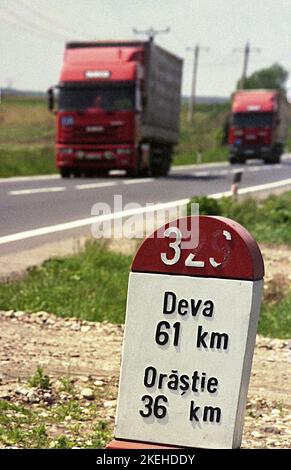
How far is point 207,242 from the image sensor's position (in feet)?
15.4

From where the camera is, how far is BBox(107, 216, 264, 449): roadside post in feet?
15.4

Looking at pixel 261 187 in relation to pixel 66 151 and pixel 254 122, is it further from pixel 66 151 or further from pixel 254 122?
pixel 254 122

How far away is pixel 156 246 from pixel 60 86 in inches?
1045

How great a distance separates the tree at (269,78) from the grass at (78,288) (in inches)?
5091

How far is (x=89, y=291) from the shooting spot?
10.8 meters

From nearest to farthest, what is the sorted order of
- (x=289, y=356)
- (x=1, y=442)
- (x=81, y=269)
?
(x=1, y=442) → (x=289, y=356) → (x=81, y=269)

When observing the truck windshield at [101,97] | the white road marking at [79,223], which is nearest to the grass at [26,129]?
the truck windshield at [101,97]

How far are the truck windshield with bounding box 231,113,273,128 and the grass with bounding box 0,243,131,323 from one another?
42141 millimetres

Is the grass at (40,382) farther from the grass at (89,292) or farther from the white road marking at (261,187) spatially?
the white road marking at (261,187)

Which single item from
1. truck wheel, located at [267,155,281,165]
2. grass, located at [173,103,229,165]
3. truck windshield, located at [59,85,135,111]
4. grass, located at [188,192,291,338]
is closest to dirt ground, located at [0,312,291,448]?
grass, located at [188,192,291,338]

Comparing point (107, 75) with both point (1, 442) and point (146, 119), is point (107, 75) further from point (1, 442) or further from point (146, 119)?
point (1, 442)

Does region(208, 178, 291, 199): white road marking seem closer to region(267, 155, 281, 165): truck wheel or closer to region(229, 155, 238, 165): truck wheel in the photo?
region(229, 155, 238, 165): truck wheel
